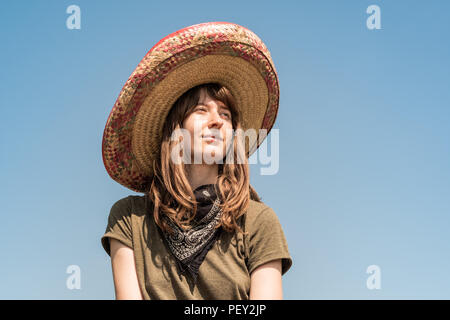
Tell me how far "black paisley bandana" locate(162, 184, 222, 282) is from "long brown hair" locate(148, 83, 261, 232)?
4cm

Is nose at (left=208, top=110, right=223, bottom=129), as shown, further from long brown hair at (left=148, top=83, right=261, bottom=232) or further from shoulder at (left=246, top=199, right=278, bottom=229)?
shoulder at (left=246, top=199, right=278, bottom=229)

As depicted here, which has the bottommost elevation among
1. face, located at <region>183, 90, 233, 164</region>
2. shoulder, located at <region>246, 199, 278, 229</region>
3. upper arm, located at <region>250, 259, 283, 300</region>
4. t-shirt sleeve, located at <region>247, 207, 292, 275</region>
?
upper arm, located at <region>250, 259, 283, 300</region>

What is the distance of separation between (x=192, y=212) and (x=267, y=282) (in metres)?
0.59

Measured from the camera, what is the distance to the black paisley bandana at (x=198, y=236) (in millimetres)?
3023

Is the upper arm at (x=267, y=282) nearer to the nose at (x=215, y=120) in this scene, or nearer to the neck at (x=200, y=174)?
the neck at (x=200, y=174)

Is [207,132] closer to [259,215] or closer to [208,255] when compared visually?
[259,215]

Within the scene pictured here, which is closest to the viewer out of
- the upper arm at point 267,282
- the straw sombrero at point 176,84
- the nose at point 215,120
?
the upper arm at point 267,282

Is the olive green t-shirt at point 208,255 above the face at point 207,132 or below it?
below

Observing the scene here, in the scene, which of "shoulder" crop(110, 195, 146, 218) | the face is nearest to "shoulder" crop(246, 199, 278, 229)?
the face

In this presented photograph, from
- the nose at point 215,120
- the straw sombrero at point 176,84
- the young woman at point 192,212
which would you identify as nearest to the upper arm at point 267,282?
the young woman at point 192,212

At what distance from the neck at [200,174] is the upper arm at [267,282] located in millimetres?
635

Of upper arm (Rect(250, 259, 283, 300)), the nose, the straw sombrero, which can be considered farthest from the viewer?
the nose

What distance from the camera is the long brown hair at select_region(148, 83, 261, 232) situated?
123 inches
